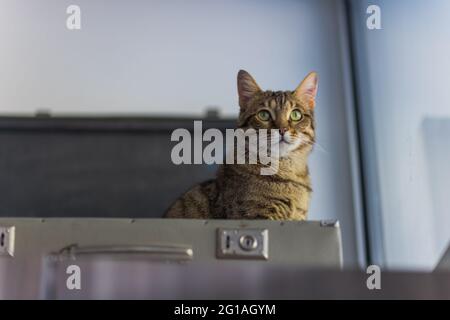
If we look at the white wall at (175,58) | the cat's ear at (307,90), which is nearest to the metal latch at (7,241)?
the cat's ear at (307,90)

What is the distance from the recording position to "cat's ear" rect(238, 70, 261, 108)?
122 centimetres

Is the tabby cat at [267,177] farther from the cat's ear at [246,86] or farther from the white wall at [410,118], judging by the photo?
the white wall at [410,118]

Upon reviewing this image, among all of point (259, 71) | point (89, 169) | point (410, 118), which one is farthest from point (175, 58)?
point (410, 118)

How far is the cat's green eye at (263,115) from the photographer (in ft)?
3.78

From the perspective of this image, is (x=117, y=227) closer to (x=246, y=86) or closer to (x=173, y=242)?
(x=173, y=242)

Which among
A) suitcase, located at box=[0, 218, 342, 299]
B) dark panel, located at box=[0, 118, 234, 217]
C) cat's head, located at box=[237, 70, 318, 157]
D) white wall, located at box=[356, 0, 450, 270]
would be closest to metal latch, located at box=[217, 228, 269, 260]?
suitcase, located at box=[0, 218, 342, 299]

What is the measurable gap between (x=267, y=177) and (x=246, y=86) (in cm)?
23

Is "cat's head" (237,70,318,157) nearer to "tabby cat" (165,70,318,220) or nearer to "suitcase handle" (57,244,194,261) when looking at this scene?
"tabby cat" (165,70,318,220)

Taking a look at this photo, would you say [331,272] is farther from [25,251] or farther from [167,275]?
[25,251]

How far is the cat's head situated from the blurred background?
0.44 metres

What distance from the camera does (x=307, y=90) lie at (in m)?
1.22
